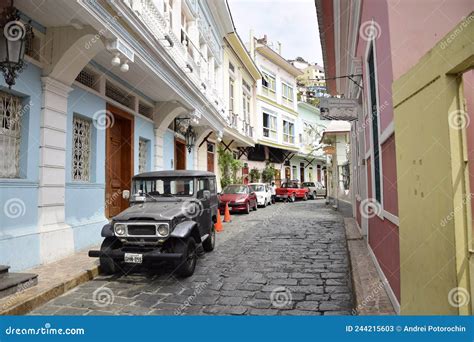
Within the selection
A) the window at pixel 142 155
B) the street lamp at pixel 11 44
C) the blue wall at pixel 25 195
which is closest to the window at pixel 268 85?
the window at pixel 142 155

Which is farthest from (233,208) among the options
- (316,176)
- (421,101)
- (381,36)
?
(316,176)

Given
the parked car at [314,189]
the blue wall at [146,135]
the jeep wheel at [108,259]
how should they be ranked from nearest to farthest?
1. the jeep wheel at [108,259]
2. the blue wall at [146,135]
3. the parked car at [314,189]

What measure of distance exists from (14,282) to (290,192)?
20.8 meters

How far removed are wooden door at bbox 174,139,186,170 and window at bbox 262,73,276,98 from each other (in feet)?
46.6

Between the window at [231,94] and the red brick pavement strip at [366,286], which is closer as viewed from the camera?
the red brick pavement strip at [366,286]

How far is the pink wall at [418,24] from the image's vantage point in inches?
136

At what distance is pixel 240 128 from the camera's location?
69.4 feet

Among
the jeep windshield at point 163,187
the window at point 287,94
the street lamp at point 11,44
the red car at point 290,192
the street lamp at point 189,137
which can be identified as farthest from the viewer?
the window at point 287,94

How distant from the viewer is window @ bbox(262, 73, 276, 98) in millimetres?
26922

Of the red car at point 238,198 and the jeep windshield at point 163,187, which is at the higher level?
the jeep windshield at point 163,187

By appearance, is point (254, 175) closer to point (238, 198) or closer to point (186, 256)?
point (238, 198)

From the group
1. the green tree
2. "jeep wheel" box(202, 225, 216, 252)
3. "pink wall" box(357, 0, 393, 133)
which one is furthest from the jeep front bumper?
the green tree

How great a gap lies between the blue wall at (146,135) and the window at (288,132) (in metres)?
19.9

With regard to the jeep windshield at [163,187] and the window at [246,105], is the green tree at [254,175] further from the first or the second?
Answer: the jeep windshield at [163,187]
